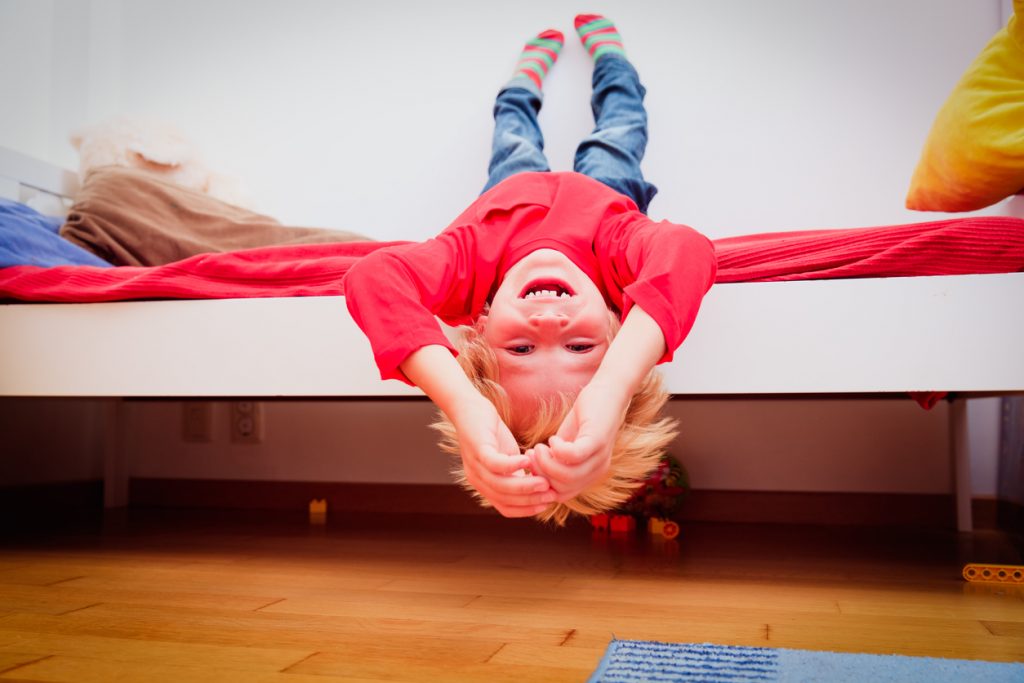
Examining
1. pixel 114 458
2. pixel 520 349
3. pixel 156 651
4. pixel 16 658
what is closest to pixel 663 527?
pixel 520 349

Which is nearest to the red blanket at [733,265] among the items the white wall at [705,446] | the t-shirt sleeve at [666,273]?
the t-shirt sleeve at [666,273]

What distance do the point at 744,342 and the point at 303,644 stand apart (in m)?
0.65

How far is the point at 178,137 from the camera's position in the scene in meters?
1.96

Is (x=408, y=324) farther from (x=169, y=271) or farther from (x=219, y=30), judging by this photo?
(x=219, y=30)

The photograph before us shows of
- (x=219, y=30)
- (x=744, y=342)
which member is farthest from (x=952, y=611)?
(x=219, y=30)

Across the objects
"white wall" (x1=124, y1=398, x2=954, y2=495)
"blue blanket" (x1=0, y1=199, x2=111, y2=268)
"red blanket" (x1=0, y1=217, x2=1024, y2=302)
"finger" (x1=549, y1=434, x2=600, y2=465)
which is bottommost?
"white wall" (x1=124, y1=398, x2=954, y2=495)

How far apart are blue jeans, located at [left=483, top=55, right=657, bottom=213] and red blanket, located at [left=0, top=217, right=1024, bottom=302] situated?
0.44 metres

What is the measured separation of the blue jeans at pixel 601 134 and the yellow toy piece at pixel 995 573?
0.89 meters

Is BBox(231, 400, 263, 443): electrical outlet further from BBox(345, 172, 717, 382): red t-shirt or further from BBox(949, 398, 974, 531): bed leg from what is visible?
BBox(949, 398, 974, 531): bed leg

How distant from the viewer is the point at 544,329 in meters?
0.88

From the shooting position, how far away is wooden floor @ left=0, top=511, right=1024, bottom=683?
0.76 meters

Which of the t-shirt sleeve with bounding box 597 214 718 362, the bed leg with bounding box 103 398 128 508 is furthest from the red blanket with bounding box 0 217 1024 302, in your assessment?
the bed leg with bounding box 103 398 128 508

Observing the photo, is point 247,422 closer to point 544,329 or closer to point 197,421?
point 197,421

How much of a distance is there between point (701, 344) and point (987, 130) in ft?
1.64
